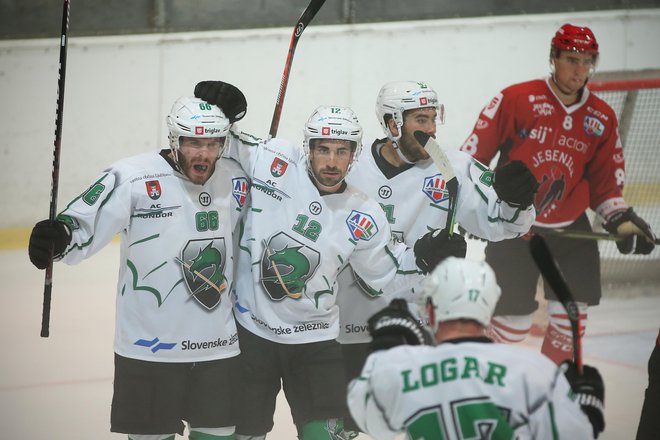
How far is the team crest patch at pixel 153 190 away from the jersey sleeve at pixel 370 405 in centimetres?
103

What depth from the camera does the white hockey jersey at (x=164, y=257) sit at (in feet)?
9.94

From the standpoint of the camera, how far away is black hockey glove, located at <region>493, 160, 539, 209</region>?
3.16 m

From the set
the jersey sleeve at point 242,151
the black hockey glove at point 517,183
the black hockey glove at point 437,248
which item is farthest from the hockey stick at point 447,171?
the jersey sleeve at point 242,151

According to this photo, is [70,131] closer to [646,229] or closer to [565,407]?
[646,229]

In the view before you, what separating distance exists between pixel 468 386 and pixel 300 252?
1.18 metres

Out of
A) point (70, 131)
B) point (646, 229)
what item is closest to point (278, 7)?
point (70, 131)

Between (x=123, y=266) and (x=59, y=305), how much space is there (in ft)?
9.09

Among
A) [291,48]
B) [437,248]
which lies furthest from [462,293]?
[291,48]

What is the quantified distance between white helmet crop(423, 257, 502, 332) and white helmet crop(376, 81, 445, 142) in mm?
1213

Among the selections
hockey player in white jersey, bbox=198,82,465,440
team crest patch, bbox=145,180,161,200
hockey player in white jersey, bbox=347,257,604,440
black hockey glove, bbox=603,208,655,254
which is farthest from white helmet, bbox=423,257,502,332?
black hockey glove, bbox=603,208,655,254

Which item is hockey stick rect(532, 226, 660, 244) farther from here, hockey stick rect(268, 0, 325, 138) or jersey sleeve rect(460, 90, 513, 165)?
hockey stick rect(268, 0, 325, 138)

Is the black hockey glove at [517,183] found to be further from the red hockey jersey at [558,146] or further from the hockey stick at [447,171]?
the red hockey jersey at [558,146]

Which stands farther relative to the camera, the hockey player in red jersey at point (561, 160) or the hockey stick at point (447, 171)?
the hockey player in red jersey at point (561, 160)

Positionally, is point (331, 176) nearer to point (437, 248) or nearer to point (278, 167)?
point (278, 167)
